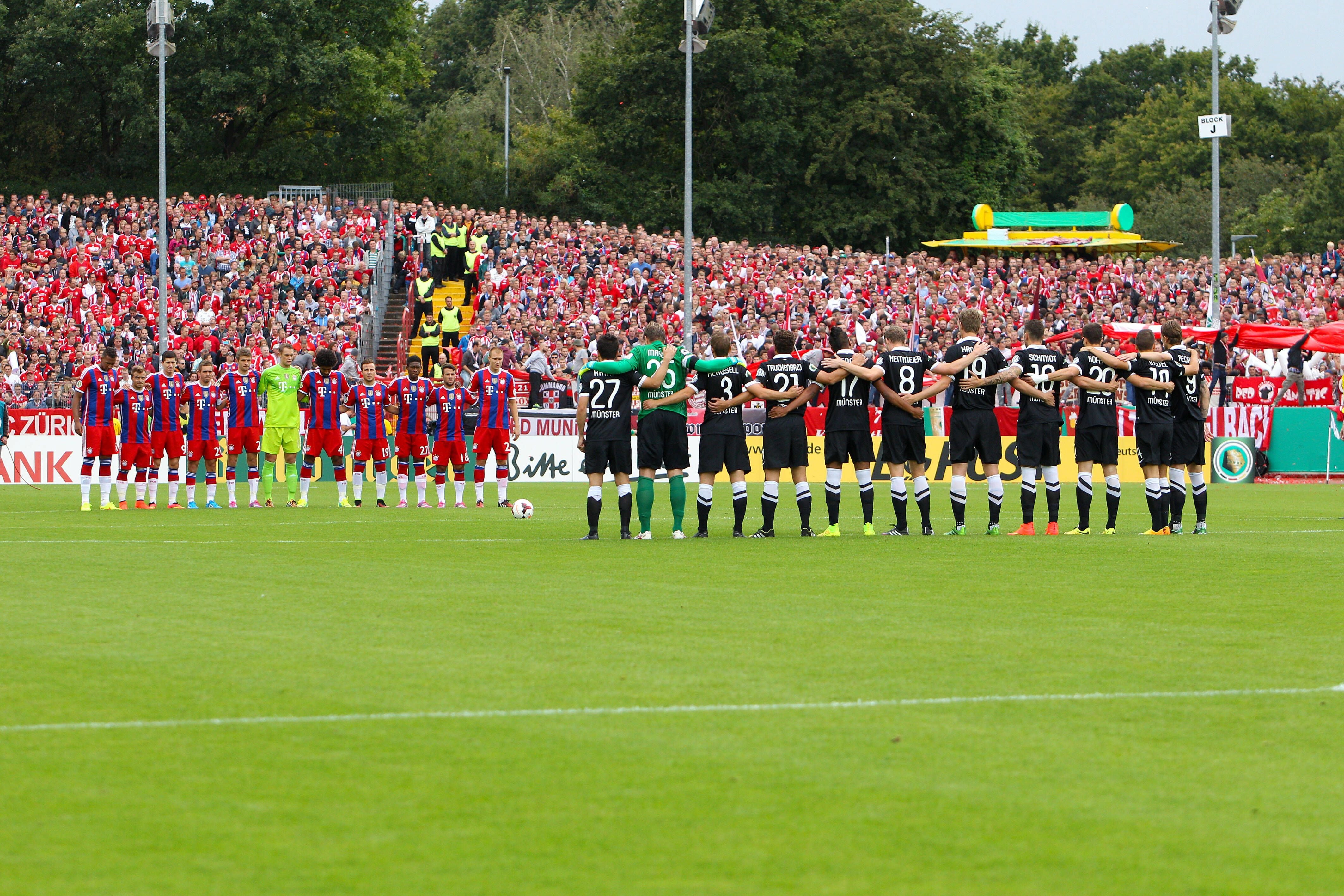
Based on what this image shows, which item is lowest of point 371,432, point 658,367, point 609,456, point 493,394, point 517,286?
point 609,456

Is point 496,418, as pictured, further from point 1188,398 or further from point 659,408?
point 1188,398

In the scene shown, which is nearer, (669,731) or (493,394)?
(669,731)

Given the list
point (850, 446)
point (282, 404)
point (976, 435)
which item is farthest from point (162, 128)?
point (976, 435)

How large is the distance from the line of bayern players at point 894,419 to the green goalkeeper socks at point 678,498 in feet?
0.07

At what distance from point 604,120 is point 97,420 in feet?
160

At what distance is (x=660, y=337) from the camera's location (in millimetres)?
17078

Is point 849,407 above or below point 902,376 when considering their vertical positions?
below

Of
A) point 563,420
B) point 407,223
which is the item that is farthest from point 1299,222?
point 563,420

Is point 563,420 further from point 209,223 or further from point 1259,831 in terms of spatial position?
point 1259,831

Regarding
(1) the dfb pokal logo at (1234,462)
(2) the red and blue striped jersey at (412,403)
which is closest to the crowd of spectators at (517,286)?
(1) the dfb pokal logo at (1234,462)

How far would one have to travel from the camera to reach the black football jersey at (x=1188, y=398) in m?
18.7

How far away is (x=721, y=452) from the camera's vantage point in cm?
1797

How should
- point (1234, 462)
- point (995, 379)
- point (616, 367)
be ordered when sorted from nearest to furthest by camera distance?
point (616, 367)
point (995, 379)
point (1234, 462)

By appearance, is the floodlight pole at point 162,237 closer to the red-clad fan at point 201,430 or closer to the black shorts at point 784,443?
the red-clad fan at point 201,430
